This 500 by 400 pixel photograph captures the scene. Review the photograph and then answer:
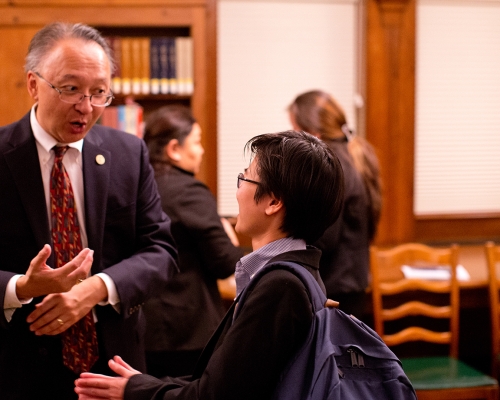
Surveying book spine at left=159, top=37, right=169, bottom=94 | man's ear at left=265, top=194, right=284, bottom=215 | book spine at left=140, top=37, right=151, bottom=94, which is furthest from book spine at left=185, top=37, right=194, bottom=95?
man's ear at left=265, top=194, right=284, bottom=215

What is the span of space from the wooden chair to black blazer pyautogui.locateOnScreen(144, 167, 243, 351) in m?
1.16

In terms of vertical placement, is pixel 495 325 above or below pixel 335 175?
below

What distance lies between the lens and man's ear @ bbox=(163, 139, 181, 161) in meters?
2.56

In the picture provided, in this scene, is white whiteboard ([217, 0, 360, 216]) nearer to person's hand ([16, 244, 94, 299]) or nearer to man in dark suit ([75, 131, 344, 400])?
person's hand ([16, 244, 94, 299])

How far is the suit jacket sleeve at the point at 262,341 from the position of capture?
122cm

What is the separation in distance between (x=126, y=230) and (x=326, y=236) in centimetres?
95

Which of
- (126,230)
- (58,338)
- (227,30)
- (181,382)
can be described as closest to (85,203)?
(126,230)

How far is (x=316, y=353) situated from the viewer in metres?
1.23

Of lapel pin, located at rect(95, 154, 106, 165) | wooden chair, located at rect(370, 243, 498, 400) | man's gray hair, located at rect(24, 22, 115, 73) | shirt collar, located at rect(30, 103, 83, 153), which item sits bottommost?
wooden chair, located at rect(370, 243, 498, 400)

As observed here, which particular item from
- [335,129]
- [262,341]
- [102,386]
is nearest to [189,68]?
[335,129]

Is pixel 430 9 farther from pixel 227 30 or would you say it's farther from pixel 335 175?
pixel 335 175

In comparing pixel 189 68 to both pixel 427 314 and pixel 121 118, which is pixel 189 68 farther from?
pixel 427 314

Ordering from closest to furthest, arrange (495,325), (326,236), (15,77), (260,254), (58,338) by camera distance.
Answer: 1. (260,254)
2. (58,338)
3. (326,236)
4. (495,325)
5. (15,77)

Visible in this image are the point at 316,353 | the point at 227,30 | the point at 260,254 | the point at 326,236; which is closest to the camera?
the point at 316,353
